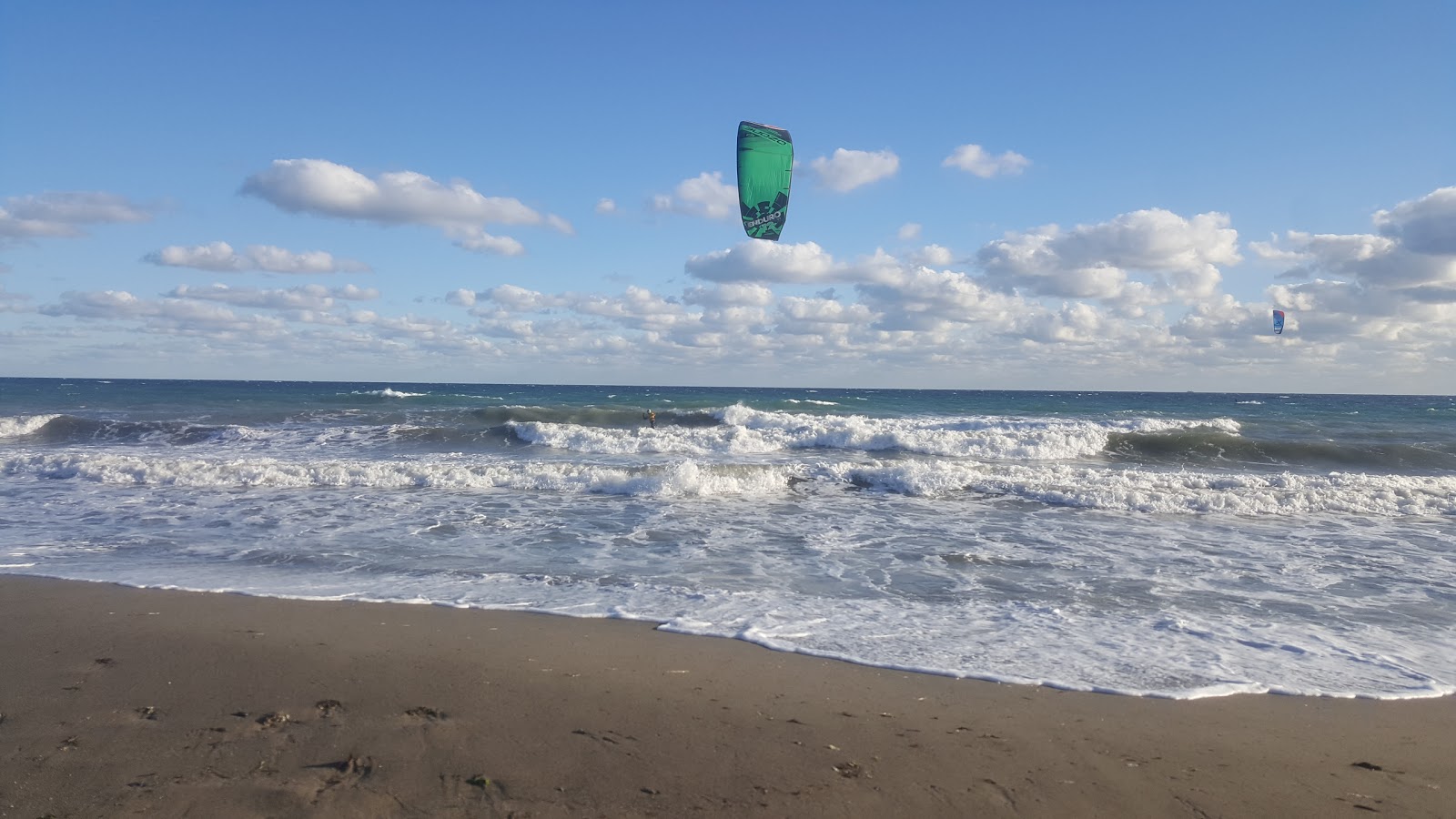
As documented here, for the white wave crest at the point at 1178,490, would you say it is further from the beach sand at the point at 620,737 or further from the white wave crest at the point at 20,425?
the white wave crest at the point at 20,425

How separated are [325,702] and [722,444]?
1794 cm

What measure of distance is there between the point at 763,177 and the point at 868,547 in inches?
168

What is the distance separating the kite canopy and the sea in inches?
136

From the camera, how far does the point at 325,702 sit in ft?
14.3

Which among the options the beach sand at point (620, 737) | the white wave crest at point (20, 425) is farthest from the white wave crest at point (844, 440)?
the beach sand at point (620, 737)

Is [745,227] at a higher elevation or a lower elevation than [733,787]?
higher

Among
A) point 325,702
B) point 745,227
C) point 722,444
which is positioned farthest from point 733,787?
point 722,444

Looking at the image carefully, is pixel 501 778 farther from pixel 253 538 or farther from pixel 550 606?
pixel 253 538

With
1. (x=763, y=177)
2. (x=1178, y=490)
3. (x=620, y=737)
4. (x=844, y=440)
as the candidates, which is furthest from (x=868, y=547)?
(x=844, y=440)

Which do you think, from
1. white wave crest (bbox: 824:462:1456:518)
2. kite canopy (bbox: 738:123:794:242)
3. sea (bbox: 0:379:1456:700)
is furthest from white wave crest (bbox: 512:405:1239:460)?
kite canopy (bbox: 738:123:794:242)

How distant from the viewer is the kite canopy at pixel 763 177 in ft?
26.3

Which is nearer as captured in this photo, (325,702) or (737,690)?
(325,702)

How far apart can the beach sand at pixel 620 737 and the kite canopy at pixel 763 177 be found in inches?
170

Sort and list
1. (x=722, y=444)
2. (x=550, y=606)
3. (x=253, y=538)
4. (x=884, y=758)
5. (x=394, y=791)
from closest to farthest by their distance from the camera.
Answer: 1. (x=394, y=791)
2. (x=884, y=758)
3. (x=550, y=606)
4. (x=253, y=538)
5. (x=722, y=444)
